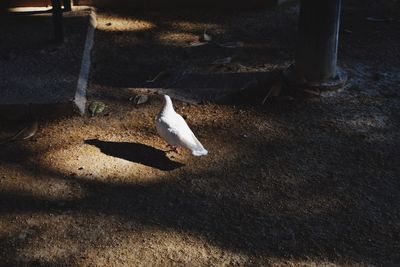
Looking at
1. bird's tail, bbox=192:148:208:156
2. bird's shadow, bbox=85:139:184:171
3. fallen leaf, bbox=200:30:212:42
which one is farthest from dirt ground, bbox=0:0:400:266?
fallen leaf, bbox=200:30:212:42

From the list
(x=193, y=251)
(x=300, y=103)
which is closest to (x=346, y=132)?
(x=300, y=103)

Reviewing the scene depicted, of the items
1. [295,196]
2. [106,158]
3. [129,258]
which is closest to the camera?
[129,258]

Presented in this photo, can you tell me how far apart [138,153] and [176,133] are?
1.13ft

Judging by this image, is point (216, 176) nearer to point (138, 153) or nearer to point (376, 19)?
point (138, 153)

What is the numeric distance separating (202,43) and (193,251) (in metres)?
3.08

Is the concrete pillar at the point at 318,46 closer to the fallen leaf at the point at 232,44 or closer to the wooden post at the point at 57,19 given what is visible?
the fallen leaf at the point at 232,44

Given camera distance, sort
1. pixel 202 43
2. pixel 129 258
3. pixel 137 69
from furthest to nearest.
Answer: pixel 202 43, pixel 137 69, pixel 129 258

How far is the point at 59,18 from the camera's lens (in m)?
5.20

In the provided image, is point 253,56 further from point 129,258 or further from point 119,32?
point 129,258

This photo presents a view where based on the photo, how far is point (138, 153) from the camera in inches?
153

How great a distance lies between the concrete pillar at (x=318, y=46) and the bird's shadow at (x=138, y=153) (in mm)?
1432

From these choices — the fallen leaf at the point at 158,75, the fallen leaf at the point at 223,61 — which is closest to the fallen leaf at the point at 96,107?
the fallen leaf at the point at 158,75

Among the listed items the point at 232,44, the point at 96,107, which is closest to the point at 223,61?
the point at 232,44

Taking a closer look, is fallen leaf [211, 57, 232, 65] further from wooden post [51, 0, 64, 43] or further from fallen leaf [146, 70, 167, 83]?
wooden post [51, 0, 64, 43]
